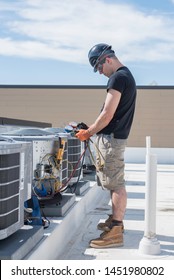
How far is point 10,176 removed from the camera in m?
2.92

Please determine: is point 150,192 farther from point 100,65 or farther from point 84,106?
point 84,106

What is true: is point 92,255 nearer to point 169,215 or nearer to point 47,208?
point 47,208

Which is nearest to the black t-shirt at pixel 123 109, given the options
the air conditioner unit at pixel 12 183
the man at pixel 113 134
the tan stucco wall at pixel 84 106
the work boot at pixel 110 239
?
the man at pixel 113 134

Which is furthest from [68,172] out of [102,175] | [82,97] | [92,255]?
[82,97]

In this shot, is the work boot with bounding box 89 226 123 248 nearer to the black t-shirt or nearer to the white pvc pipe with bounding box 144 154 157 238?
the white pvc pipe with bounding box 144 154 157 238

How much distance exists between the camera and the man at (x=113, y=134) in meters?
3.89

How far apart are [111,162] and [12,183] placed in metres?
1.20

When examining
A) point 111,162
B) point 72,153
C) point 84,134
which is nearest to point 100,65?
point 84,134

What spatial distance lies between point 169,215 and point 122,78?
7.52 ft

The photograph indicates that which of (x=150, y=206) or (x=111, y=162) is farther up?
(x=111, y=162)

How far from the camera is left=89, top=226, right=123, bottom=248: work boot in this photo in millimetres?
3916

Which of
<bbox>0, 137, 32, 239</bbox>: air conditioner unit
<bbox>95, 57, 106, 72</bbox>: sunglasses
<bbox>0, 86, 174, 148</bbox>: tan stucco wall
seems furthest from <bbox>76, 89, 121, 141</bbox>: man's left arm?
<bbox>0, 86, 174, 148</bbox>: tan stucco wall

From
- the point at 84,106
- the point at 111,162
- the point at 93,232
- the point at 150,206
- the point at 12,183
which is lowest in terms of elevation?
the point at 93,232

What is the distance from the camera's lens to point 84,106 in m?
18.8
